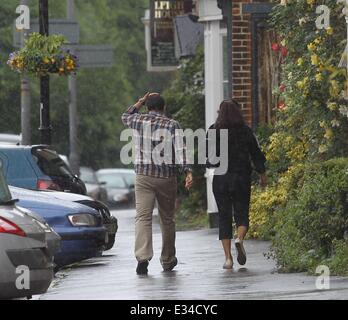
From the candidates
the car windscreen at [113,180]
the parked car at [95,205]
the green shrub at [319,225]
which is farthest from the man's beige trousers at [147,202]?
the car windscreen at [113,180]

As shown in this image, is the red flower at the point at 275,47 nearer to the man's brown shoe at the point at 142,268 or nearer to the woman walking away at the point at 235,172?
the woman walking away at the point at 235,172

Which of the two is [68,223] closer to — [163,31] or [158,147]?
[158,147]

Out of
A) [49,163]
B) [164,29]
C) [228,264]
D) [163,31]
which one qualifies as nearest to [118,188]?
[163,31]

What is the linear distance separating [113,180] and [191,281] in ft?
106

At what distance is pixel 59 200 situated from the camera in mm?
16297

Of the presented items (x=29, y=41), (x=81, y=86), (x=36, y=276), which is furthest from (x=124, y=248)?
(x=81, y=86)

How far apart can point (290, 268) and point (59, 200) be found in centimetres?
336

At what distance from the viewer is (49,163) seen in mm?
18234

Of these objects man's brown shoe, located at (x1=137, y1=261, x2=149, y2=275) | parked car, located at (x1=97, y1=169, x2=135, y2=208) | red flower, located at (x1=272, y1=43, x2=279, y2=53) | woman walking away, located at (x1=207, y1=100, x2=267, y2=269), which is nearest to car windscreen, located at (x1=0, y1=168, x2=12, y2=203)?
man's brown shoe, located at (x1=137, y1=261, x2=149, y2=275)

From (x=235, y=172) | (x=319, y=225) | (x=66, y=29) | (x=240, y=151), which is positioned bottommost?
(x=319, y=225)

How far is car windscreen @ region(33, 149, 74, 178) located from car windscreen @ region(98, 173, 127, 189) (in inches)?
1055

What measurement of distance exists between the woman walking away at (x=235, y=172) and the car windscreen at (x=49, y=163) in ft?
11.2

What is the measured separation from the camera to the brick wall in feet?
70.9

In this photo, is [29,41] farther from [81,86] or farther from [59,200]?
[81,86]
